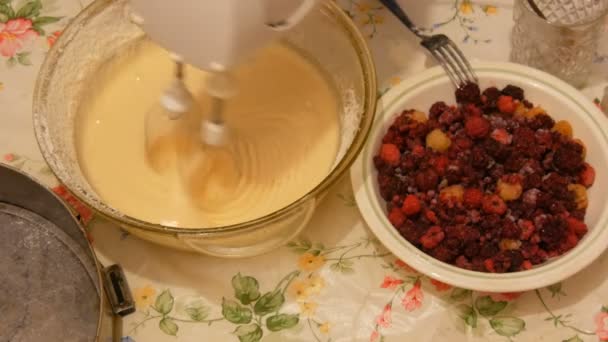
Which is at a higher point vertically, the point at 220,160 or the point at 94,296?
the point at 220,160

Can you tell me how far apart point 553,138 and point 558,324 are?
227 mm

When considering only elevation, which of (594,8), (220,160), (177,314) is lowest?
(177,314)

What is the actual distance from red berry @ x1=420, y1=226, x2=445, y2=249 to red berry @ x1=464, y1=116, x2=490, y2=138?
0.46 ft

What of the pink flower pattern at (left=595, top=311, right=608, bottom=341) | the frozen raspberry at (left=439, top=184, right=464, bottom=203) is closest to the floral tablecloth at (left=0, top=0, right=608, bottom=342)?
the pink flower pattern at (left=595, top=311, right=608, bottom=341)

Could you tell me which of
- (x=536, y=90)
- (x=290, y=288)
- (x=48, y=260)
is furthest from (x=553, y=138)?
(x=48, y=260)

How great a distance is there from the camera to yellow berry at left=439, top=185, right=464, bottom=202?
0.83m

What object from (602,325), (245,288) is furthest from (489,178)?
(245,288)

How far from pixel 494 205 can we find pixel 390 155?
0.14 meters

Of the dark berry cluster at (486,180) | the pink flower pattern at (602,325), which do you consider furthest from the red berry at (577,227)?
the pink flower pattern at (602,325)

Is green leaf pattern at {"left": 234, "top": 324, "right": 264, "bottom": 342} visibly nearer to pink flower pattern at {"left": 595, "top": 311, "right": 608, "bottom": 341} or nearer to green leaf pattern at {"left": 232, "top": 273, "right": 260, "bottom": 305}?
green leaf pattern at {"left": 232, "top": 273, "right": 260, "bottom": 305}

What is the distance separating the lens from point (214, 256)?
86cm

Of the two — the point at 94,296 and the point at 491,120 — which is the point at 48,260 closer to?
the point at 94,296

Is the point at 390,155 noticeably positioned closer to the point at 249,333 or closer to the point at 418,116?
the point at 418,116

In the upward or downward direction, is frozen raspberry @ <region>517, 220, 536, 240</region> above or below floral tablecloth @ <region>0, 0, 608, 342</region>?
above
